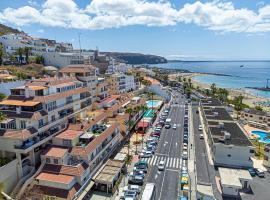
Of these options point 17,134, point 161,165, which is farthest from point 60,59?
point 17,134

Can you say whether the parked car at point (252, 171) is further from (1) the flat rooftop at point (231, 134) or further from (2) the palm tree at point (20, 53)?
(2) the palm tree at point (20, 53)

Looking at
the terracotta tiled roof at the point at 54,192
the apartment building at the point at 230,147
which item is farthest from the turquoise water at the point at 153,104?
the terracotta tiled roof at the point at 54,192

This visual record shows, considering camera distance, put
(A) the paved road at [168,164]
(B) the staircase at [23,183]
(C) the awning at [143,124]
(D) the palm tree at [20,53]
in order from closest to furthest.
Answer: (B) the staircase at [23,183] < (A) the paved road at [168,164] < (C) the awning at [143,124] < (D) the palm tree at [20,53]

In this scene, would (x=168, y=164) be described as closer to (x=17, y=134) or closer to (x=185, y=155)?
(x=185, y=155)

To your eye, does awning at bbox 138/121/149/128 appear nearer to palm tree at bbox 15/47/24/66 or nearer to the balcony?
the balcony

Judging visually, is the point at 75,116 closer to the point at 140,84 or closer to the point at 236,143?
the point at 236,143

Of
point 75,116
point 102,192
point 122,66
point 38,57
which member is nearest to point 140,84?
point 122,66
